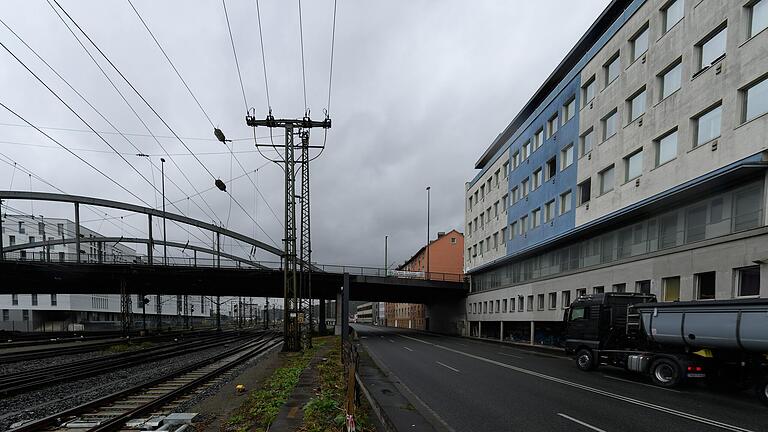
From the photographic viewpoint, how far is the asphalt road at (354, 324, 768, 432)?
9094 millimetres

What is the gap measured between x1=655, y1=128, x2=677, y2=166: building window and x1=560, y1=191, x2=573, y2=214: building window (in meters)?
8.60

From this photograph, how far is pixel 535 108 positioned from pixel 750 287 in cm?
2623

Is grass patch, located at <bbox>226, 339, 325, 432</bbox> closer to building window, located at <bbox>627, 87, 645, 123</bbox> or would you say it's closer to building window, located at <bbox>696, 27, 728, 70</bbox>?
building window, located at <bbox>696, 27, 728, 70</bbox>

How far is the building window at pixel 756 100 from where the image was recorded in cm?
1557

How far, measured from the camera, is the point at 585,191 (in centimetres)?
2853

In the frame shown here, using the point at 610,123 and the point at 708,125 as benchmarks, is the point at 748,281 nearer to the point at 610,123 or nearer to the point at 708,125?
the point at 708,125

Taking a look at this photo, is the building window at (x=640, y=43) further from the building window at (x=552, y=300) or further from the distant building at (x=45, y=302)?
the distant building at (x=45, y=302)

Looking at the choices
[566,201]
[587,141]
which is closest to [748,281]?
[587,141]

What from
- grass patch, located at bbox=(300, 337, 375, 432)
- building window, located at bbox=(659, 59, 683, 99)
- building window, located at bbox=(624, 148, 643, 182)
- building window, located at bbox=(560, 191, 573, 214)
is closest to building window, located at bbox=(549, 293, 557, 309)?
building window, located at bbox=(560, 191, 573, 214)

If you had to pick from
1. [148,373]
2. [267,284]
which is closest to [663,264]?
[148,373]

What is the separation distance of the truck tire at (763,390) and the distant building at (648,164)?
477 centimetres

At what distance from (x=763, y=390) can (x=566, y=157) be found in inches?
868

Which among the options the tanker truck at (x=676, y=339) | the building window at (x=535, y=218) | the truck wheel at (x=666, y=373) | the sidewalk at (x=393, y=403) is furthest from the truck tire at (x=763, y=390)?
the building window at (x=535, y=218)

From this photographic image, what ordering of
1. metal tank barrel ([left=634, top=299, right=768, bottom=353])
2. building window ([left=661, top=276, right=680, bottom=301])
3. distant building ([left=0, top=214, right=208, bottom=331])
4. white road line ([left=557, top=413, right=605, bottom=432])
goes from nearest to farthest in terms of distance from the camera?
white road line ([left=557, top=413, right=605, bottom=432])
metal tank barrel ([left=634, top=299, right=768, bottom=353])
building window ([left=661, top=276, right=680, bottom=301])
distant building ([left=0, top=214, right=208, bottom=331])
